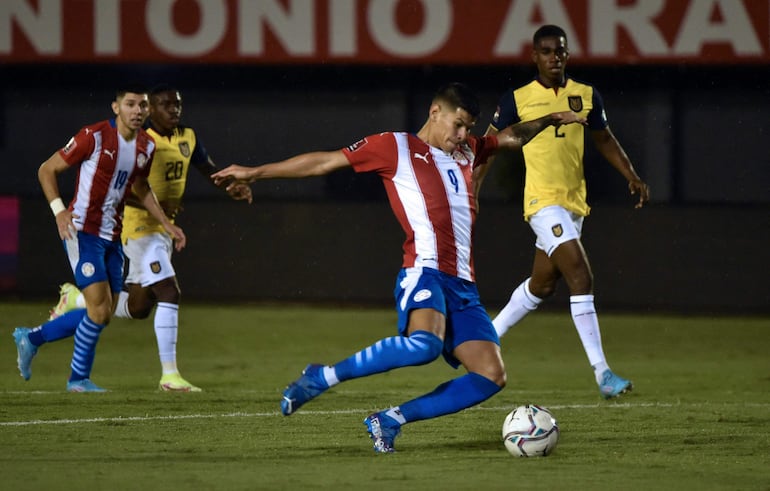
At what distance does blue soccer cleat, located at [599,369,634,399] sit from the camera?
805 centimetres

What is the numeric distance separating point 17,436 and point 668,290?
9.46 m

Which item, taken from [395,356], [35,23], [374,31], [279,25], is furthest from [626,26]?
[395,356]

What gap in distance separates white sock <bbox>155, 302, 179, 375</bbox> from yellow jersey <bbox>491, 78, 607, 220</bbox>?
8.01ft

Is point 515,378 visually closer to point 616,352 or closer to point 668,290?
point 616,352

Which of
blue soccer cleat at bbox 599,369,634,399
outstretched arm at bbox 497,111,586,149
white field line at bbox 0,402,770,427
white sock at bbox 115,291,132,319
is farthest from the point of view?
white sock at bbox 115,291,132,319

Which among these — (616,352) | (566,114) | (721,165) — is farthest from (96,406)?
(721,165)

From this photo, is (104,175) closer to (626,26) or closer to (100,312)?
(100,312)

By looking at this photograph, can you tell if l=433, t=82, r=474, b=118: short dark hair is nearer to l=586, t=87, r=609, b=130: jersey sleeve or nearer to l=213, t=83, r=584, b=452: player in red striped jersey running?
l=213, t=83, r=584, b=452: player in red striped jersey running

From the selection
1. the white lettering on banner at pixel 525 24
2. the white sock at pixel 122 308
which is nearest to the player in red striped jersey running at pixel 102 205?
the white sock at pixel 122 308

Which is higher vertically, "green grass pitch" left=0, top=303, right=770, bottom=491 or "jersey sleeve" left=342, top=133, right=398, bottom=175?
"jersey sleeve" left=342, top=133, right=398, bottom=175

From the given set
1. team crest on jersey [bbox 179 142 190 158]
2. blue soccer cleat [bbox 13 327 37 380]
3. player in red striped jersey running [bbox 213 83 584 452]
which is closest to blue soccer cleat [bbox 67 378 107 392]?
blue soccer cleat [bbox 13 327 37 380]

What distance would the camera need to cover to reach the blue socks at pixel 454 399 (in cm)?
620

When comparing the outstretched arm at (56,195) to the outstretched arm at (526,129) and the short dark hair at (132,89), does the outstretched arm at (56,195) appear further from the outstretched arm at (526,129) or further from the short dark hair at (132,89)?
the outstretched arm at (526,129)

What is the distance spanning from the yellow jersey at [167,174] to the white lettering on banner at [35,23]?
21.5 feet
